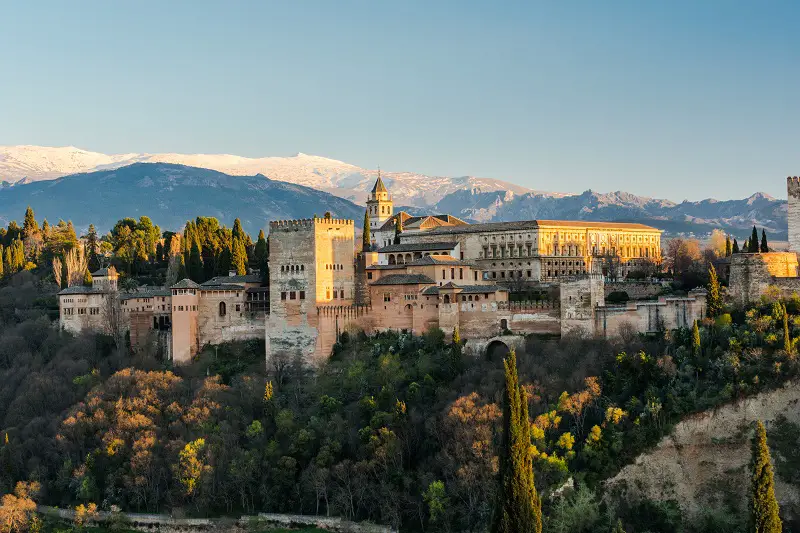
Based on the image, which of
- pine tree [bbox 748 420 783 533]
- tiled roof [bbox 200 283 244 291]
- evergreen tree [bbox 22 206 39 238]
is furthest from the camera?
evergreen tree [bbox 22 206 39 238]

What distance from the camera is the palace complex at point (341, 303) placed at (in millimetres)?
49188

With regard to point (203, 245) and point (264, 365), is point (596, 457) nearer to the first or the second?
point (264, 365)

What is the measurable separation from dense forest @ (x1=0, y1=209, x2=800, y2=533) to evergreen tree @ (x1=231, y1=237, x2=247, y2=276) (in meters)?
8.46

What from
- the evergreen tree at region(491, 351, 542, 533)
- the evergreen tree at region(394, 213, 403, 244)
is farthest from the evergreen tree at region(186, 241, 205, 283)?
the evergreen tree at region(491, 351, 542, 533)

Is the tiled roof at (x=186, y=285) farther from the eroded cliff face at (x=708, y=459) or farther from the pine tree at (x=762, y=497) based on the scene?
the pine tree at (x=762, y=497)

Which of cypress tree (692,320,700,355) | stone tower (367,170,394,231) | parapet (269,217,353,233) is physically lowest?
cypress tree (692,320,700,355)

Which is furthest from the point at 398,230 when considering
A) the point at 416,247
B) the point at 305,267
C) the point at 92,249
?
the point at 92,249

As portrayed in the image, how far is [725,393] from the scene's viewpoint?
41094 mm

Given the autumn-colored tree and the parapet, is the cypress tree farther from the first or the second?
the autumn-colored tree

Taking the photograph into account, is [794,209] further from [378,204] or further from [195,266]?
[378,204]

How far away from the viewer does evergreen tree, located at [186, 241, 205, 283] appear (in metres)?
63.3

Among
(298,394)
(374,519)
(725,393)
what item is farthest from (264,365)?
(725,393)

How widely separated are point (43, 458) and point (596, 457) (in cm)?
2687

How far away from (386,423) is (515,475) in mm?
12953
